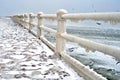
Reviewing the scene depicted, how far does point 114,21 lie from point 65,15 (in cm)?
227

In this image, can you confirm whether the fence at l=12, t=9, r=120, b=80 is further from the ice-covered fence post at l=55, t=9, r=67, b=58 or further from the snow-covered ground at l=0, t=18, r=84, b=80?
the snow-covered ground at l=0, t=18, r=84, b=80

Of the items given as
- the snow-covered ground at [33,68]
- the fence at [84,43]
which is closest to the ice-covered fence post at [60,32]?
the fence at [84,43]

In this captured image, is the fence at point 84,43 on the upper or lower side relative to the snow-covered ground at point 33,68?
upper

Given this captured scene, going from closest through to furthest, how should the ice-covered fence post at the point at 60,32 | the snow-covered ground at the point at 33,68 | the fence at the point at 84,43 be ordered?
the fence at the point at 84,43
the snow-covered ground at the point at 33,68
the ice-covered fence post at the point at 60,32

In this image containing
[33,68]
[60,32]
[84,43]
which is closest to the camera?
[84,43]

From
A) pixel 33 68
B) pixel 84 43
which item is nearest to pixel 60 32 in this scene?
pixel 33 68

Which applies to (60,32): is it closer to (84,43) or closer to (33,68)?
(33,68)

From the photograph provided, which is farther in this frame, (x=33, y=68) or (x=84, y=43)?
(x=33, y=68)

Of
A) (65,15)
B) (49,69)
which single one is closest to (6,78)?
(49,69)

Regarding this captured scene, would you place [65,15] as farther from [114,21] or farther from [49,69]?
[114,21]

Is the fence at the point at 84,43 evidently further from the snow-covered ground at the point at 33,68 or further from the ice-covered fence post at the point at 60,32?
the snow-covered ground at the point at 33,68

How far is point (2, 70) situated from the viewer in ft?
14.3

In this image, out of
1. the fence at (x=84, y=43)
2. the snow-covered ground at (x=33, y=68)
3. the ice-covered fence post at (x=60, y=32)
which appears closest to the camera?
the fence at (x=84, y=43)

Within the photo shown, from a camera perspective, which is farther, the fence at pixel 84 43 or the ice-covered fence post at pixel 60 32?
the ice-covered fence post at pixel 60 32
